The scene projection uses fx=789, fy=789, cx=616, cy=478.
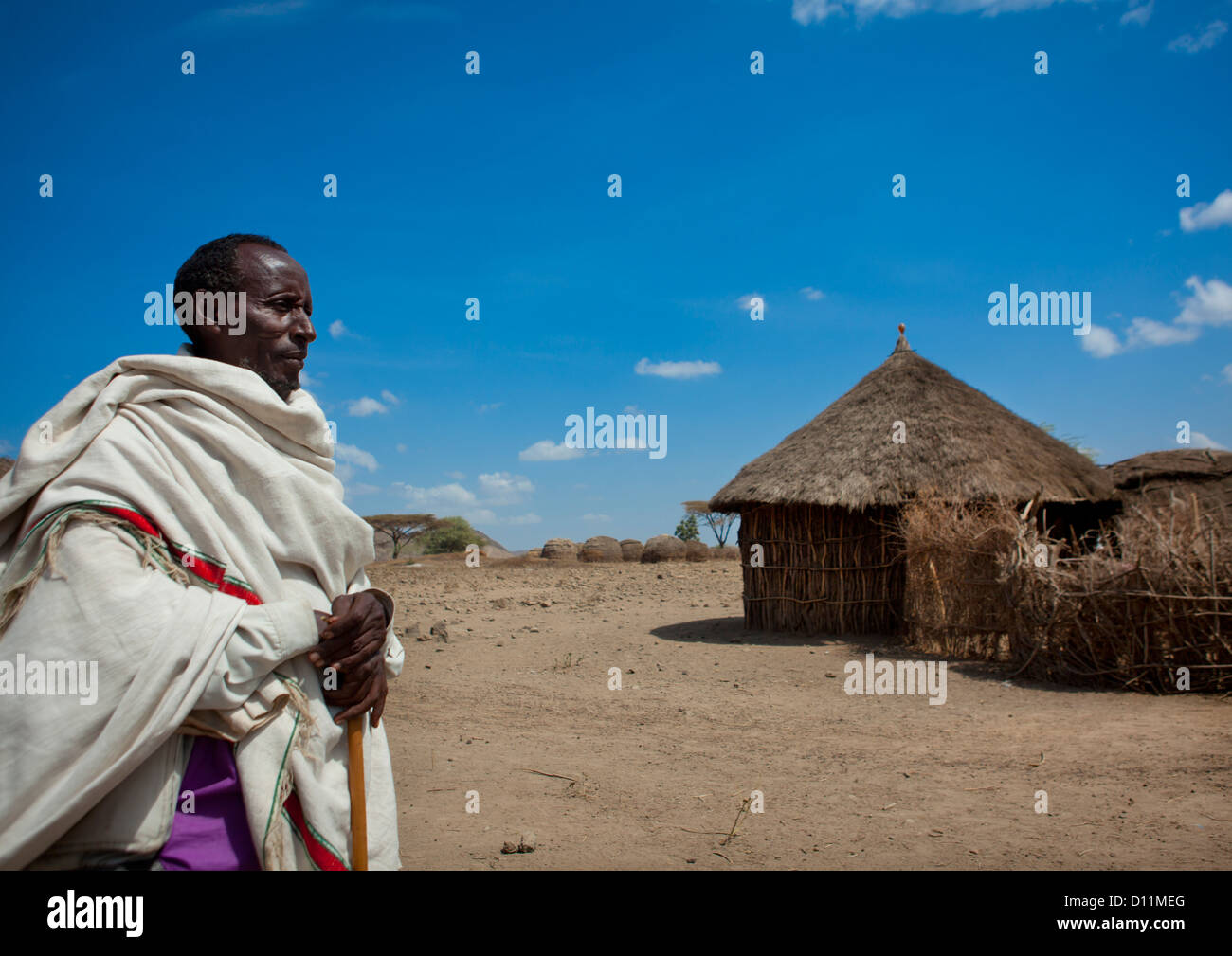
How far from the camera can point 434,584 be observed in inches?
667

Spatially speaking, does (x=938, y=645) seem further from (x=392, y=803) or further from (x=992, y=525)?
(x=392, y=803)

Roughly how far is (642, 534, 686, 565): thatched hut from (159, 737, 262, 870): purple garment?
22.8m

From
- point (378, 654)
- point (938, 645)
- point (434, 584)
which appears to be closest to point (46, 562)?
point (378, 654)

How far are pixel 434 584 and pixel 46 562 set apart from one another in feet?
52.8

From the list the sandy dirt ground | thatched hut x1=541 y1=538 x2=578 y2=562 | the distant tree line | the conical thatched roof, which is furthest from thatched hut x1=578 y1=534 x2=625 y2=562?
the sandy dirt ground

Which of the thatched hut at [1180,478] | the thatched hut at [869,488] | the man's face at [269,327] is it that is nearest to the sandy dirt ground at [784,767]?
the thatched hut at [869,488]

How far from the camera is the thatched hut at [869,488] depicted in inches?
410

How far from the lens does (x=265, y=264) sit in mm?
1672

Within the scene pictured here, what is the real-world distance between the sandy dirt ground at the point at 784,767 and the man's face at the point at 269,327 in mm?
2621

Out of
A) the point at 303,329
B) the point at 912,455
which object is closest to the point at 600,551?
the point at 912,455

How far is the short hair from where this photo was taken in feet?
5.36

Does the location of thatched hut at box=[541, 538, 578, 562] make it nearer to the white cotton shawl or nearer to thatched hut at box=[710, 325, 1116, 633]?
thatched hut at box=[710, 325, 1116, 633]

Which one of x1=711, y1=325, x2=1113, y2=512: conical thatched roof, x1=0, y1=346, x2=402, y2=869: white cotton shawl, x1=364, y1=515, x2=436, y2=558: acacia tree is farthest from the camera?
x1=364, y1=515, x2=436, y2=558: acacia tree

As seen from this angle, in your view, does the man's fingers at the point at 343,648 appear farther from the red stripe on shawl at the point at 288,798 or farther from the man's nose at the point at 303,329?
the man's nose at the point at 303,329
